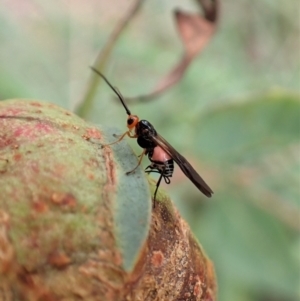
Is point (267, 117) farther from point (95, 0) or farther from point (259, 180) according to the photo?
point (95, 0)

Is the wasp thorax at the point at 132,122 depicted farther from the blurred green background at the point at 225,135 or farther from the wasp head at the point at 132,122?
the blurred green background at the point at 225,135

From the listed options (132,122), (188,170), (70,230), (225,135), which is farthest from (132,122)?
(225,135)

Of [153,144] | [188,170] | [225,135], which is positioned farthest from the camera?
[225,135]

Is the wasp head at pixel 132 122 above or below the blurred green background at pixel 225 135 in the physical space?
below

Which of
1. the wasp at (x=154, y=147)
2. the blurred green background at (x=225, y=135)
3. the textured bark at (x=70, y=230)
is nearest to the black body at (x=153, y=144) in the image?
the wasp at (x=154, y=147)

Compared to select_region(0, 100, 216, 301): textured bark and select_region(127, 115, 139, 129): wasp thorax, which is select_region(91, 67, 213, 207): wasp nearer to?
select_region(127, 115, 139, 129): wasp thorax

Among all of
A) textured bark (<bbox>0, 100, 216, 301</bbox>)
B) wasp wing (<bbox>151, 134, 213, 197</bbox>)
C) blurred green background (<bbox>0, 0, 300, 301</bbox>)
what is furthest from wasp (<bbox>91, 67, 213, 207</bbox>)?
blurred green background (<bbox>0, 0, 300, 301</bbox>)

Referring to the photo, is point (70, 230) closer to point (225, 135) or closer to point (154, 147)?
point (154, 147)

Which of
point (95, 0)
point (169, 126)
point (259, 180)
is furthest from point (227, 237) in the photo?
point (95, 0)
